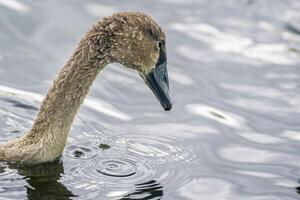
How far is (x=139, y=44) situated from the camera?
966 centimetres

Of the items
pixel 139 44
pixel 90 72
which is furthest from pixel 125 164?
pixel 139 44

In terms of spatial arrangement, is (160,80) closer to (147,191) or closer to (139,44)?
(139,44)

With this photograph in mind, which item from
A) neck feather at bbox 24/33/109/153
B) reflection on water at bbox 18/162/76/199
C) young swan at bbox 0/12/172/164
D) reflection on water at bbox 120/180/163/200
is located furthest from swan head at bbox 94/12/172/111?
reflection on water at bbox 18/162/76/199

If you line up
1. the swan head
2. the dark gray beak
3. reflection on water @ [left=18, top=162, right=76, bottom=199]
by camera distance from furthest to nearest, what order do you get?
1. the dark gray beak
2. the swan head
3. reflection on water @ [left=18, top=162, right=76, bottom=199]

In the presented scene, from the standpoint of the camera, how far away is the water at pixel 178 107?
988cm

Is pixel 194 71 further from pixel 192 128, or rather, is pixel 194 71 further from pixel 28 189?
pixel 28 189

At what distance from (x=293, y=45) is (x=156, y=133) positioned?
299 centimetres

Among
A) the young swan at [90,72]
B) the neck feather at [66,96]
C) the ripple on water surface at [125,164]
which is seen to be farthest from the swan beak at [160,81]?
the ripple on water surface at [125,164]

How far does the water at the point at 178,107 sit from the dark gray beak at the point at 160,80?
688 millimetres

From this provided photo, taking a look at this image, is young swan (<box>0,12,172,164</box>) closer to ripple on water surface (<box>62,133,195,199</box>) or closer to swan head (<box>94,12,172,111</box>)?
swan head (<box>94,12,172,111</box>)

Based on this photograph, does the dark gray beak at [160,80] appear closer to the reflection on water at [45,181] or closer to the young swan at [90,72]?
the young swan at [90,72]

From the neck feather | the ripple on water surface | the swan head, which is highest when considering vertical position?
the swan head

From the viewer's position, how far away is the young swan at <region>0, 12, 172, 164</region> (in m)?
9.65

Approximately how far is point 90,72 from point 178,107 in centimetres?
179
